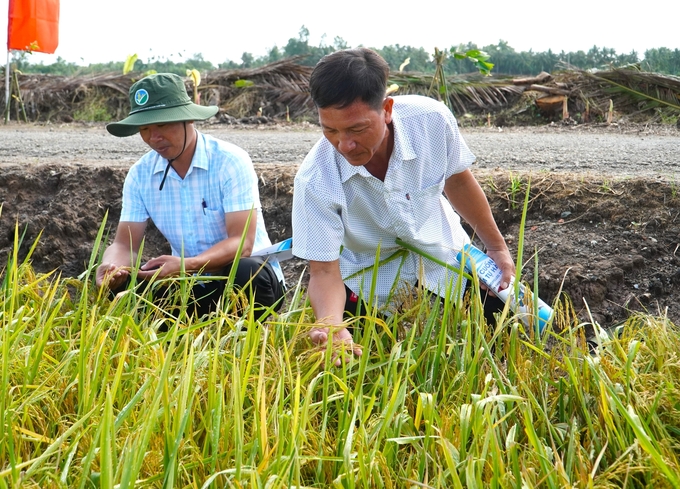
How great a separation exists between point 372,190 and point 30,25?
8.15m

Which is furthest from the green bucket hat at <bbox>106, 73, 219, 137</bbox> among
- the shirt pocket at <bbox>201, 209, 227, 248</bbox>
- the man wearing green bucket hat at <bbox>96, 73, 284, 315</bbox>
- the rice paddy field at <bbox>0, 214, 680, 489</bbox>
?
the rice paddy field at <bbox>0, 214, 680, 489</bbox>

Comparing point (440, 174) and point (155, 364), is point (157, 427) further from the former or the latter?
point (440, 174)

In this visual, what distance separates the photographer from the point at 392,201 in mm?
1939

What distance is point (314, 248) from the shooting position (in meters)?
1.85

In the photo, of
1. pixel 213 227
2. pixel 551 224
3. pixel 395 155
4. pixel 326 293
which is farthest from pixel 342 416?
pixel 551 224

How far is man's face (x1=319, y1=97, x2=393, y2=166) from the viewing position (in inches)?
65.7

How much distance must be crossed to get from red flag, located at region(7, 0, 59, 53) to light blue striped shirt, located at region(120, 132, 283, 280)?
23.4 ft

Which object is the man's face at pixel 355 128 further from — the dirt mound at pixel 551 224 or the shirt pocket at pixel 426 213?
the dirt mound at pixel 551 224

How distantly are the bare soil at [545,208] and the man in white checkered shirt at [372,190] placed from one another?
1.13ft

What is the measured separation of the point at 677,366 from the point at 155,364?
110cm

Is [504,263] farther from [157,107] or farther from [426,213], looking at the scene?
[157,107]

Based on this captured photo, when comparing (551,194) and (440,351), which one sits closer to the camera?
(440,351)

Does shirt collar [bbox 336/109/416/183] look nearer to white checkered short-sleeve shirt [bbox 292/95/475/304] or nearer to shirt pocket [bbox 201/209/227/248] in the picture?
white checkered short-sleeve shirt [bbox 292/95/475/304]

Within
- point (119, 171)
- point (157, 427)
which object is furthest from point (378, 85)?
point (119, 171)
